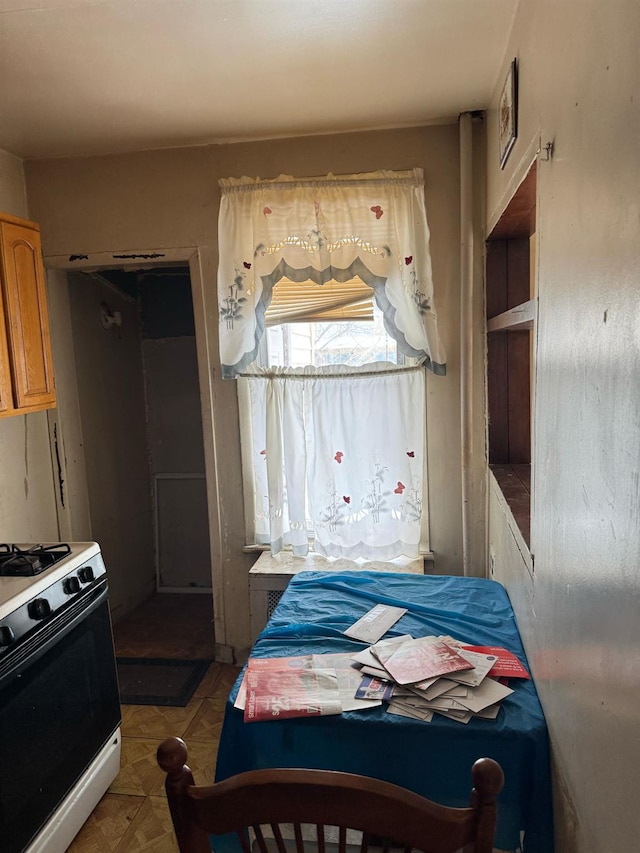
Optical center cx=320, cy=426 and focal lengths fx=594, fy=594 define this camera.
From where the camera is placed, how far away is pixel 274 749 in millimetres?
1409

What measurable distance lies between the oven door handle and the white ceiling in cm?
167

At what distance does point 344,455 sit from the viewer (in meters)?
2.70

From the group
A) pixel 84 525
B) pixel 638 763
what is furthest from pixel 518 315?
pixel 84 525

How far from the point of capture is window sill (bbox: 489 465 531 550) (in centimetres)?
161

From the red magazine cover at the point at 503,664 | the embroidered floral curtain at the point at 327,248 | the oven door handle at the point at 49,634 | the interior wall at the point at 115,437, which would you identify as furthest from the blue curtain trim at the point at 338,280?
the red magazine cover at the point at 503,664

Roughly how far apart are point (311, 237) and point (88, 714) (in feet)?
6.57

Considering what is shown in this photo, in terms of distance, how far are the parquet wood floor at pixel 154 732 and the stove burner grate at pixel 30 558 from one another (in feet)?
2.93

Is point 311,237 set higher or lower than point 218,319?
higher

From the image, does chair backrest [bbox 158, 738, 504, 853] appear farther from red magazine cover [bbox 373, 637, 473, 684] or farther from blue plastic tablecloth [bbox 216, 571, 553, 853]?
red magazine cover [bbox 373, 637, 473, 684]

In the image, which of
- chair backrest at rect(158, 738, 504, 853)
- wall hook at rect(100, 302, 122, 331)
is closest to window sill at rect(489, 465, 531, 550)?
chair backrest at rect(158, 738, 504, 853)

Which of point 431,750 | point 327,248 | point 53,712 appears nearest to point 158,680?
point 53,712

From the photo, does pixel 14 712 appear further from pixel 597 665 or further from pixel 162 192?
pixel 162 192

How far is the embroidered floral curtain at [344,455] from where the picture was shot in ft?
8.68

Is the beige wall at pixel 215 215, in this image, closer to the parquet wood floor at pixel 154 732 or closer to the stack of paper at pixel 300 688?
the parquet wood floor at pixel 154 732
